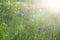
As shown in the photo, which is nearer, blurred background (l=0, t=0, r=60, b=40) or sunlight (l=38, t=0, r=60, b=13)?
blurred background (l=0, t=0, r=60, b=40)

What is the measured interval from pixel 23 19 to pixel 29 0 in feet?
1.92

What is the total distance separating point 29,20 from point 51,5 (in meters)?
0.58

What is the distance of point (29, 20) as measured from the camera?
10.1 feet

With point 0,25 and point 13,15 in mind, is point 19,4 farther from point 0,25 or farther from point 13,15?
point 0,25

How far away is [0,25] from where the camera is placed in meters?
2.93

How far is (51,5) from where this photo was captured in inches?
137

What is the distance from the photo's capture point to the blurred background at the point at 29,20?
2.82 m

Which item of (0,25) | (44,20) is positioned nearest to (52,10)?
(44,20)

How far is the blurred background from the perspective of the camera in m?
2.82

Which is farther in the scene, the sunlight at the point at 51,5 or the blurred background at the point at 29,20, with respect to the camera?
the sunlight at the point at 51,5

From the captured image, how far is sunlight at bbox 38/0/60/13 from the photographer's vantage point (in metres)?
3.38

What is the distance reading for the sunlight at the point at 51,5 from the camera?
11.1 feet

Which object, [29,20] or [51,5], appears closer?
[29,20]

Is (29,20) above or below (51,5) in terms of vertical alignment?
below
